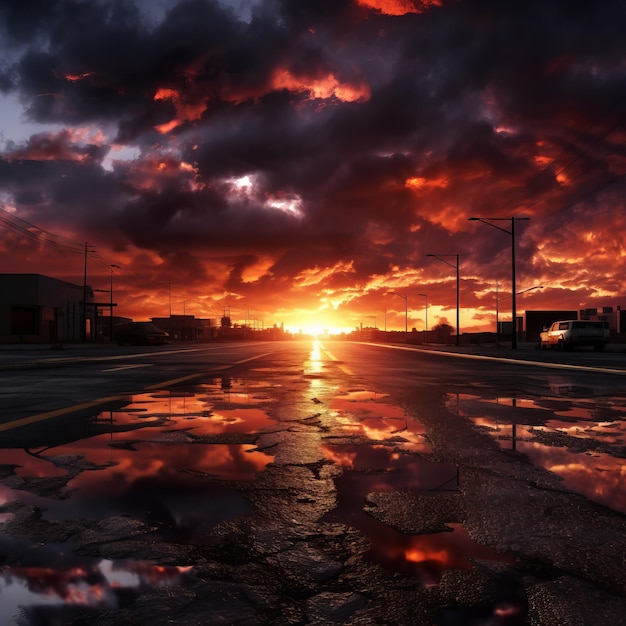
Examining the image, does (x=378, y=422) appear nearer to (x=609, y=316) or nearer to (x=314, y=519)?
(x=314, y=519)

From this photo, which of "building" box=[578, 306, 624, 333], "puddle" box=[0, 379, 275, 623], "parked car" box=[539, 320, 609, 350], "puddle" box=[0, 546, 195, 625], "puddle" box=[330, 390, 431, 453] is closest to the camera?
"puddle" box=[0, 546, 195, 625]

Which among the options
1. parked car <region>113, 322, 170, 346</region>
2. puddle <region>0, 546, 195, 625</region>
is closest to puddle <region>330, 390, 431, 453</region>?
puddle <region>0, 546, 195, 625</region>

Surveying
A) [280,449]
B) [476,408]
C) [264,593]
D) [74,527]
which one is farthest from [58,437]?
[476,408]

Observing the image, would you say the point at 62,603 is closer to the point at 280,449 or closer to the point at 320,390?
the point at 280,449

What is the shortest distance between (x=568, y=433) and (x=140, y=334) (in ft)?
146

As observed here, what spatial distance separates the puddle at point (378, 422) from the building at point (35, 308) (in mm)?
65529

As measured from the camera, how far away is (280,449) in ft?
16.5

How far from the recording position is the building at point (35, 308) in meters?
72.1

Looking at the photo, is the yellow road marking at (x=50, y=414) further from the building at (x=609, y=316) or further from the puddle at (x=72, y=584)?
the building at (x=609, y=316)

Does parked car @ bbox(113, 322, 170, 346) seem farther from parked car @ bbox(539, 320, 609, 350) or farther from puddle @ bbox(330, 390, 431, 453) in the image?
puddle @ bbox(330, 390, 431, 453)

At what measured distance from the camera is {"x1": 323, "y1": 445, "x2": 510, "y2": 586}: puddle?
2.50 metres

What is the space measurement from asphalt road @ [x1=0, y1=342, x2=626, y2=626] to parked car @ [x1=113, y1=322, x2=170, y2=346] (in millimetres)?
41158

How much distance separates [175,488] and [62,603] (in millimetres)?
1510

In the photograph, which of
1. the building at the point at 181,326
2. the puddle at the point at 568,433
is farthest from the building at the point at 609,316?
the puddle at the point at 568,433
